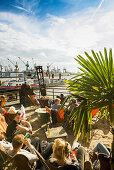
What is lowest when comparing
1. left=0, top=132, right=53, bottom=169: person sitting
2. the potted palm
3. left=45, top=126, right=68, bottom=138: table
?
left=45, top=126, right=68, bottom=138: table

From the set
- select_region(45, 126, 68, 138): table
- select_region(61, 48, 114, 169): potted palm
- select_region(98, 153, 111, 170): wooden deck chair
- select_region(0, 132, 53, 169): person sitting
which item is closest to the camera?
select_region(61, 48, 114, 169): potted palm

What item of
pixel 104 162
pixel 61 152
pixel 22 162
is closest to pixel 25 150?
pixel 22 162

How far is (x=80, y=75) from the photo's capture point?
160 cm

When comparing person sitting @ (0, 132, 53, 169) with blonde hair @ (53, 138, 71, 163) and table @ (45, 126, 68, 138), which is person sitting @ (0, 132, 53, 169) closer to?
blonde hair @ (53, 138, 71, 163)

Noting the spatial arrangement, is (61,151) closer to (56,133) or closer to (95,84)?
(95,84)

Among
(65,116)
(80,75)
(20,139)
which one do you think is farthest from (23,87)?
(80,75)

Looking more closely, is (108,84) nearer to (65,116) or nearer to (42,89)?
(65,116)

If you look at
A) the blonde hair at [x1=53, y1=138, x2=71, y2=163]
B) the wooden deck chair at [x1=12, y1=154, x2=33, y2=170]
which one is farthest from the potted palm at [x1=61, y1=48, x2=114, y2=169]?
the wooden deck chair at [x1=12, y1=154, x2=33, y2=170]

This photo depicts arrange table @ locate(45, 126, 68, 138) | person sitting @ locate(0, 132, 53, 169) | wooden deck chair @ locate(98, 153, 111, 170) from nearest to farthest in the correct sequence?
wooden deck chair @ locate(98, 153, 111, 170) → person sitting @ locate(0, 132, 53, 169) → table @ locate(45, 126, 68, 138)

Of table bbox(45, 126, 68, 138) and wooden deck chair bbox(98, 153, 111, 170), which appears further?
table bbox(45, 126, 68, 138)

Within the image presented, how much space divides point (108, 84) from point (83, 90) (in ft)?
1.03

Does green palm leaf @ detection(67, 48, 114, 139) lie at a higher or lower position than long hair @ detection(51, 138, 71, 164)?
higher

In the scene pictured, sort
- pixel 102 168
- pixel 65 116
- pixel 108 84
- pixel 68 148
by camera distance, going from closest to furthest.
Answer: pixel 108 84 → pixel 102 168 → pixel 68 148 → pixel 65 116

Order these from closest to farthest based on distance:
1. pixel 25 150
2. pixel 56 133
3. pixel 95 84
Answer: pixel 95 84, pixel 25 150, pixel 56 133
